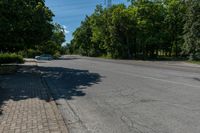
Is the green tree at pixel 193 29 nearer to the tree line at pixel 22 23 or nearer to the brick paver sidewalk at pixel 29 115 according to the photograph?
the tree line at pixel 22 23

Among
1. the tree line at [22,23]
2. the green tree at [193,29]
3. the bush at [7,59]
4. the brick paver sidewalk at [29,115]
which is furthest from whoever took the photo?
the green tree at [193,29]

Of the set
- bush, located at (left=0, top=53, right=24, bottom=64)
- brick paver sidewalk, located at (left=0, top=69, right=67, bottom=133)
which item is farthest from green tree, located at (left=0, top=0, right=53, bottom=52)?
brick paver sidewalk, located at (left=0, top=69, right=67, bottom=133)

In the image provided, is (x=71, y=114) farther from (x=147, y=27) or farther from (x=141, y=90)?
(x=147, y=27)

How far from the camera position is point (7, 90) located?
13.0 meters

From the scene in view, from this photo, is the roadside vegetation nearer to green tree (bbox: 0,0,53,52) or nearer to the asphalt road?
green tree (bbox: 0,0,53,52)

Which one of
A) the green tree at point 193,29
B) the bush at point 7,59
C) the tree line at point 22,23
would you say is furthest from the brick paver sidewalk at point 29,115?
the green tree at point 193,29

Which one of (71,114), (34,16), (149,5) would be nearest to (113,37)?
(149,5)

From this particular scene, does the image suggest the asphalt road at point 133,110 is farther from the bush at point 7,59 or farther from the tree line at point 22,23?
the bush at point 7,59

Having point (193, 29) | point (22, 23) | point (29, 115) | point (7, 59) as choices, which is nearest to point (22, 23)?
point (22, 23)

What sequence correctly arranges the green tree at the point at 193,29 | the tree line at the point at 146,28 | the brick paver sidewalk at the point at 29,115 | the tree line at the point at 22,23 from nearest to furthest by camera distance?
the brick paver sidewalk at the point at 29,115 → the tree line at the point at 22,23 → the green tree at the point at 193,29 → the tree line at the point at 146,28

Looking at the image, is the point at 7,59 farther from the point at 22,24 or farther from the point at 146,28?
the point at 146,28

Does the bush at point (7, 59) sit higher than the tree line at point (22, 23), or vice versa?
the tree line at point (22, 23)

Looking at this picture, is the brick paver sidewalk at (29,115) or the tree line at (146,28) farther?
the tree line at (146,28)

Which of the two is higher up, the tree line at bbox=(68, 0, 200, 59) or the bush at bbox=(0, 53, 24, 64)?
the tree line at bbox=(68, 0, 200, 59)
